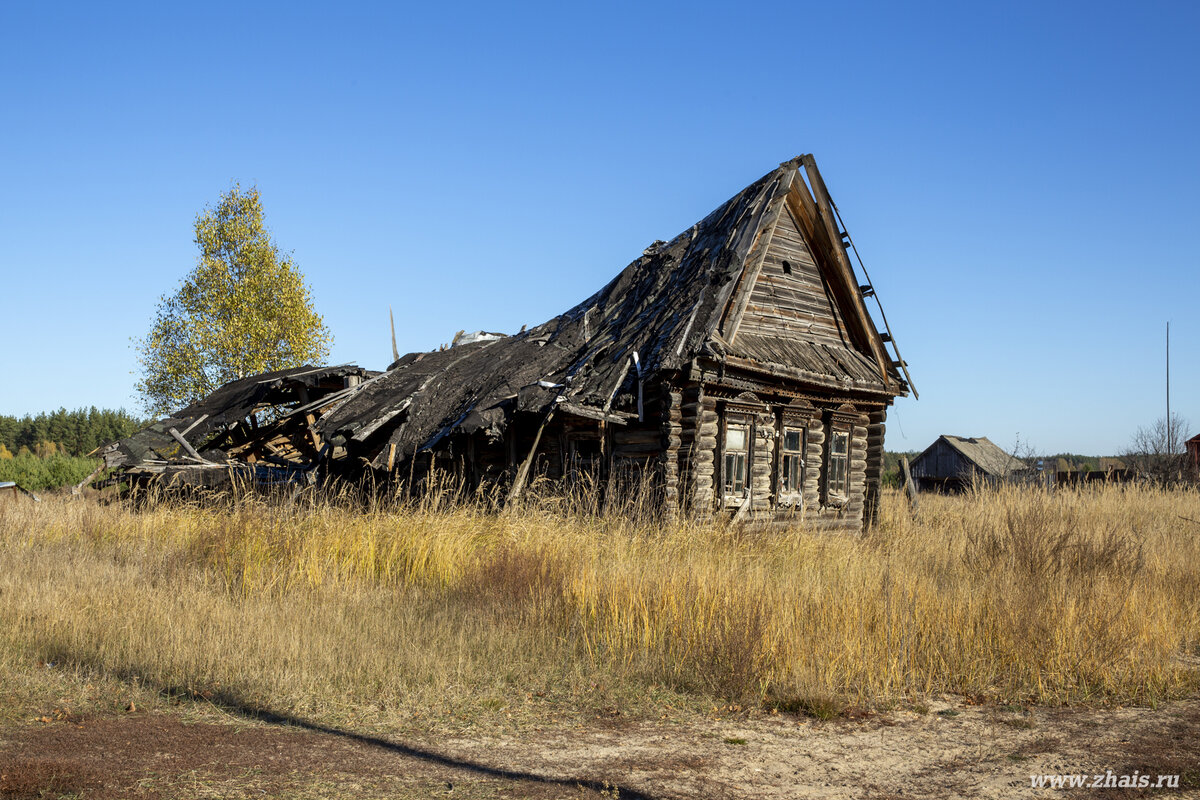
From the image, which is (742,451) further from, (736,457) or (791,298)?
(791,298)

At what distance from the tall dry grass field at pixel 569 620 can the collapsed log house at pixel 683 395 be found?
11.0 feet

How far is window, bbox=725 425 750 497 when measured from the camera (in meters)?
13.5

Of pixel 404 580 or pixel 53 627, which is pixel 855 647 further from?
pixel 53 627

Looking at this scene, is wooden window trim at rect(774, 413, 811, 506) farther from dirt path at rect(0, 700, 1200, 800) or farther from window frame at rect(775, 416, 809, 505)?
dirt path at rect(0, 700, 1200, 800)

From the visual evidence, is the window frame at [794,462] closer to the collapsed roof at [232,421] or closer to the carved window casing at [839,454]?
the carved window casing at [839,454]

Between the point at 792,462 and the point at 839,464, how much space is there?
5.13 ft

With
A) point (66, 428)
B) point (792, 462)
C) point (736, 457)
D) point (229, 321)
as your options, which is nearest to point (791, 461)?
point (792, 462)

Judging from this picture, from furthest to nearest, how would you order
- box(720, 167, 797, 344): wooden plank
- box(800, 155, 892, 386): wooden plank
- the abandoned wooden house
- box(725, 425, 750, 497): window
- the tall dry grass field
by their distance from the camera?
the abandoned wooden house → box(800, 155, 892, 386): wooden plank → box(725, 425, 750, 497): window → box(720, 167, 797, 344): wooden plank → the tall dry grass field

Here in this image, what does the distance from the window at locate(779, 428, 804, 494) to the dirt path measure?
8.88 m

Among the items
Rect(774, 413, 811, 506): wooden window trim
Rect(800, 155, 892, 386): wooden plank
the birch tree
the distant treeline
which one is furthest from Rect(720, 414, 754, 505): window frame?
the distant treeline

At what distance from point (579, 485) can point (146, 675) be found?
7861 millimetres

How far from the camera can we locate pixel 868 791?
14.3 feet

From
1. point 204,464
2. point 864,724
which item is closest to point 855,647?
point 864,724

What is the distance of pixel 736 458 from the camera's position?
13766mm
